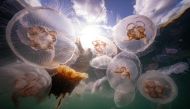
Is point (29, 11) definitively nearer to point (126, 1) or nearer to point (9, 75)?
point (9, 75)

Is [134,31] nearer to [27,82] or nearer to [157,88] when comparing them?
[27,82]

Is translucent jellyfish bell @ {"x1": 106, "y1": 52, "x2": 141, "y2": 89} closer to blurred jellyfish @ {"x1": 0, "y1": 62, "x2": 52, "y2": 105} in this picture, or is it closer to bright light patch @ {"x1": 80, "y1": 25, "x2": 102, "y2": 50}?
bright light patch @ {"x1": 80, "y1": 25, "x2": 102, "y2": 50}

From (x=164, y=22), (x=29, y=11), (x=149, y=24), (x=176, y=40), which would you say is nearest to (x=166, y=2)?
(x=149, y=24)

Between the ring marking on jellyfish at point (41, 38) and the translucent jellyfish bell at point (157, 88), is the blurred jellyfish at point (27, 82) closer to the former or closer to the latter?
the ring marking on jellyfish at point (41, 38)

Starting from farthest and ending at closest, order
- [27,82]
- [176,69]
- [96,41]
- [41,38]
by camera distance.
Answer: [176,69] < [96,41] < [27,82] < [41,38]

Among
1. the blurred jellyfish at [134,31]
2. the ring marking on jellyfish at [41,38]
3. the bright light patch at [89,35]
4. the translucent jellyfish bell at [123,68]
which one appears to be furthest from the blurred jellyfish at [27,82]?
the translucent jellyfish bell at [123,68]

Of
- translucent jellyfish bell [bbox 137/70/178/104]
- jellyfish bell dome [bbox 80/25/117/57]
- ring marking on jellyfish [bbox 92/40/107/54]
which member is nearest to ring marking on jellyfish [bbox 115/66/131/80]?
jellyfish bell dome [bbox 80/25/117/57]

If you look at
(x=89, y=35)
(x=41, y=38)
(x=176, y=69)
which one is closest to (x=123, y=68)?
(x=89, y=35)
